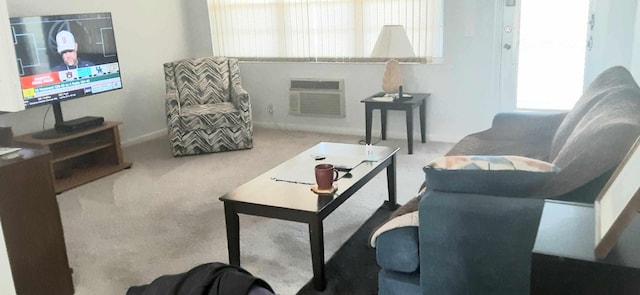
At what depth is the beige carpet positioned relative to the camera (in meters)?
2.88

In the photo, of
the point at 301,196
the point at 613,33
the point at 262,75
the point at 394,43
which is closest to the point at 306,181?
the point at 301,196

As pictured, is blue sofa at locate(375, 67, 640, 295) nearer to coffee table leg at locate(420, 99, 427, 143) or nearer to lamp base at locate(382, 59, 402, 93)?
lamp base at locate(382, 59, 402, 93)

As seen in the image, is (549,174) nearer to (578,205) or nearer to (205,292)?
(578,205)

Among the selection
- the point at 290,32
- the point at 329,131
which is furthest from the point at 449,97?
Result: the point at 290,32

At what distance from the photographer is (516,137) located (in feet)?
11.5

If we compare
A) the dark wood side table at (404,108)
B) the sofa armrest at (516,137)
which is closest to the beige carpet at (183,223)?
the dark wood side table at (404,108)

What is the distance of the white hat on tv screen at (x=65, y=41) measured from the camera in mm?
4238

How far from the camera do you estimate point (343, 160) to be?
10.6 feet

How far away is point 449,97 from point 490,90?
38 centimetres

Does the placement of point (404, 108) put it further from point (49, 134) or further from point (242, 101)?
point (49, 134)

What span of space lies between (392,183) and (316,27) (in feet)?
8.29

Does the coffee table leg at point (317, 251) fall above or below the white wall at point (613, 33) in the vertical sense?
below

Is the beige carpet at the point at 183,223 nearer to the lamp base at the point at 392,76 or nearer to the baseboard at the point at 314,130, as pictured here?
the baseboard at the point at 314,130

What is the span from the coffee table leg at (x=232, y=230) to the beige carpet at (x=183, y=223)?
0.15 m
